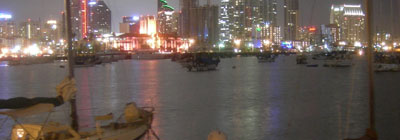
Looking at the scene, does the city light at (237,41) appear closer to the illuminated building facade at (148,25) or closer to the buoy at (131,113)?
the illuminated building facade at (148,25)

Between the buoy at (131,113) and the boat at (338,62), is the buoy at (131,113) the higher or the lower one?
the lower one

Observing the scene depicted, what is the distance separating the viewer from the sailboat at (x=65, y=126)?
8584 millimetres

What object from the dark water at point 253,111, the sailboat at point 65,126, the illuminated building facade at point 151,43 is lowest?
the dark water at point 253,111

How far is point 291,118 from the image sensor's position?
50.5 feet

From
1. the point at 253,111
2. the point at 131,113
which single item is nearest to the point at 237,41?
the point at 253,111

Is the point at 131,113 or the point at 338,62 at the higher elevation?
the point at 338,62

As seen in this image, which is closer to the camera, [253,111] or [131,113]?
[131,113]

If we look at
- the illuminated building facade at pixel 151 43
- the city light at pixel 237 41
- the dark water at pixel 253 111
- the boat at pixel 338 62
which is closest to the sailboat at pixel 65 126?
the dark water at pixel 253 111

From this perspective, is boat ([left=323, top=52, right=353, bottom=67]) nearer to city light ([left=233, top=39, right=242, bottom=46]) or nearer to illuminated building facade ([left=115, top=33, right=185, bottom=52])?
illuminated building facade ([left=115, top=33, right=185, bottom=52])

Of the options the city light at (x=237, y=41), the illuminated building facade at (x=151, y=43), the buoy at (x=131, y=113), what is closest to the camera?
the buoy at (x=131, y=113)

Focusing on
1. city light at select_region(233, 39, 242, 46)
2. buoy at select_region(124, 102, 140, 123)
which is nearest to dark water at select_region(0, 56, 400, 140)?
buoy at select_region(124, 102, 140, 123)

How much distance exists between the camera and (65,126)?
9805 mm

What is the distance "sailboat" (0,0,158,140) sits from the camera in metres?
8.58

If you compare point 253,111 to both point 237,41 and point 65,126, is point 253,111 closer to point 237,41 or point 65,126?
point 65,126
